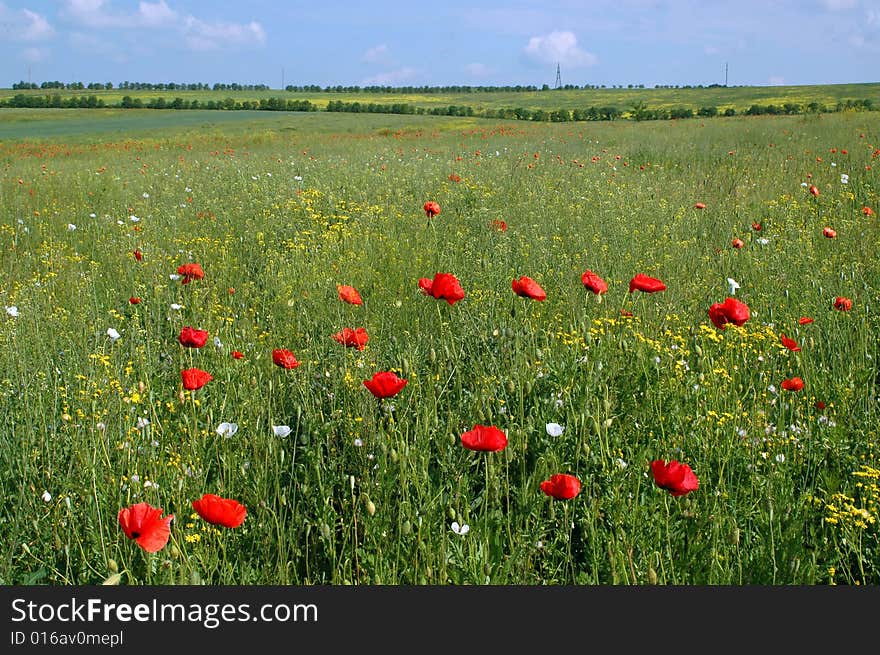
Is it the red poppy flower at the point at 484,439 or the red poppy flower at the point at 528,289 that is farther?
the red poppy flower at the point at 528,289

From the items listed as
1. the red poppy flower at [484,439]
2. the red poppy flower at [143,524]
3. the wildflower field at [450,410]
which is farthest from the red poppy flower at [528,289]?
the red poppy flower at [143,524]

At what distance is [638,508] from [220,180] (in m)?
8.46

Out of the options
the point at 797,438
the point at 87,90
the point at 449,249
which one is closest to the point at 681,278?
the point at 449,249

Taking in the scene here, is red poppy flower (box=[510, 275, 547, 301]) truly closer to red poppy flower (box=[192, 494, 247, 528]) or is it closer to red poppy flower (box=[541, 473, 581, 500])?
red poppy flower (box=[541, 473, 581, 500])

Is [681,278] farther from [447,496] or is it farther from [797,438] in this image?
[447,496]

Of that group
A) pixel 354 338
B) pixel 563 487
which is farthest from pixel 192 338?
pixel 563 487

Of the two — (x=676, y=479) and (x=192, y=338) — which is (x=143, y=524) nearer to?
(x=192, y=338)

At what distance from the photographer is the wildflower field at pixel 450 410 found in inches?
79.0

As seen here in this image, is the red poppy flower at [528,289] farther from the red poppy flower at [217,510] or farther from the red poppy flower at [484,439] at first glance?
the red poppy flower at [217,510]

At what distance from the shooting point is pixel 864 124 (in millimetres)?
14758

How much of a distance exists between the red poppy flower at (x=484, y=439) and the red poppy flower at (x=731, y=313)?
40.8 inches

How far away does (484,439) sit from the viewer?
5.61 feet

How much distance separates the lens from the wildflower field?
201 centimetres

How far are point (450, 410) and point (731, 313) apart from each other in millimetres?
1020
